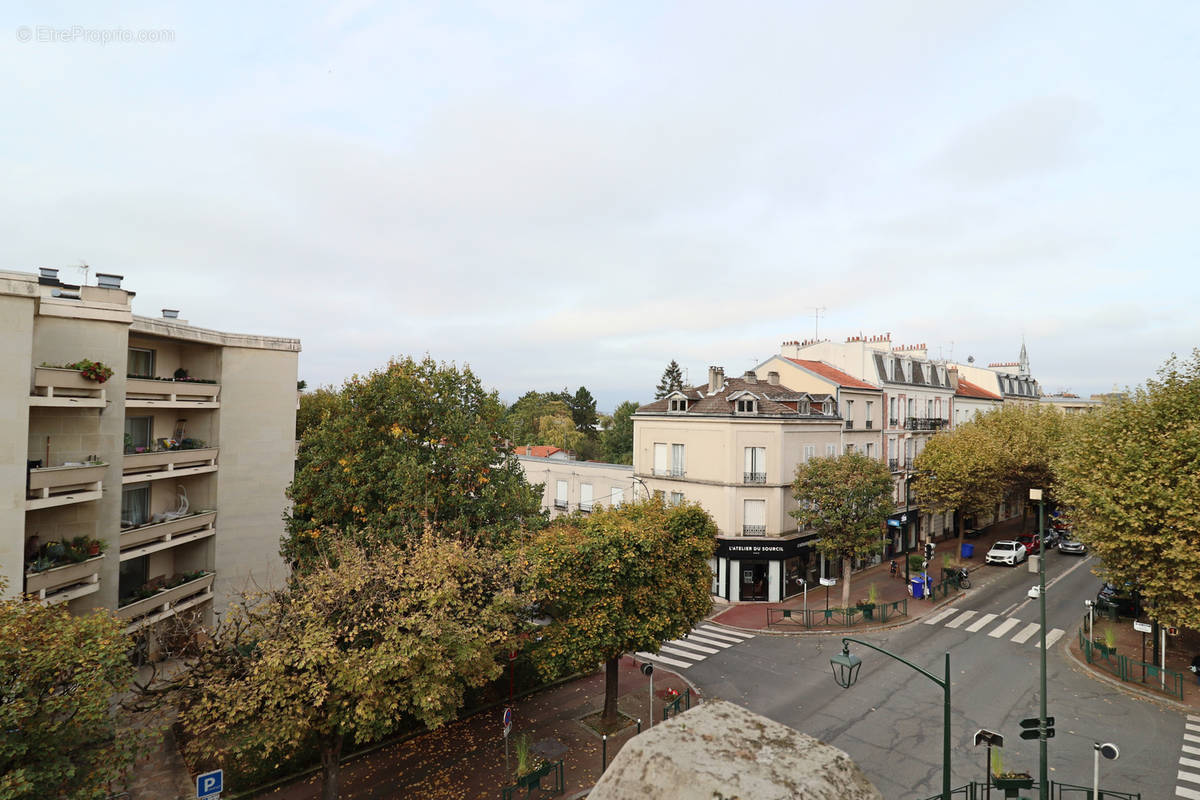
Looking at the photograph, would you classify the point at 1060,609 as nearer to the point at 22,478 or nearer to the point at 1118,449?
the point at 1118,449

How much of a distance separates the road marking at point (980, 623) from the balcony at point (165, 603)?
31943 mm

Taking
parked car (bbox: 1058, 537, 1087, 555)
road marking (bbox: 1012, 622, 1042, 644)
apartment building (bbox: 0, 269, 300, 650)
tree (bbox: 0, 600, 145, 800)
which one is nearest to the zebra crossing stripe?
road marking (bbox: 1012, 622, 1042, 644)

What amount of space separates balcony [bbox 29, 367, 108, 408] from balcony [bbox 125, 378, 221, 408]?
1742 mm

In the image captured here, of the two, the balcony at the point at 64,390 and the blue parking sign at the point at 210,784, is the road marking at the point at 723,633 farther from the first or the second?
the balcony at the point at 64,390

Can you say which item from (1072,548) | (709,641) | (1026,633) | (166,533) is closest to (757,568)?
(709,641)

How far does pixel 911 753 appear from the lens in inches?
675

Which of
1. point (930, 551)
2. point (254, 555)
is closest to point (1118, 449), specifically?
point (930, 551)

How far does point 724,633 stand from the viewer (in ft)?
91.7

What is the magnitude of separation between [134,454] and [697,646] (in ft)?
74.8

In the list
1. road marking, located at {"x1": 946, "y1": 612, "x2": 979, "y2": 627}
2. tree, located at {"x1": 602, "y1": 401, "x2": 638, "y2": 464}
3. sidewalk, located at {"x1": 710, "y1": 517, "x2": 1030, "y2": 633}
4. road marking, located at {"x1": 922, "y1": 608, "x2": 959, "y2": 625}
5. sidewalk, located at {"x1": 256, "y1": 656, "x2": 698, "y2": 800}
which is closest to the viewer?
sidewalk, located at {"x1": 256, "y1": 656, "x2": 698, "y2": 800}

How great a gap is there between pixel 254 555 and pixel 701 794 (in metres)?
26.6

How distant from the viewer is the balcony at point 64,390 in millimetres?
16766

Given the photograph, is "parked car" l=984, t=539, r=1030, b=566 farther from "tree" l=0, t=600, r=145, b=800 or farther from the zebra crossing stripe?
"tree" l=0, t=600, r=145, b=800

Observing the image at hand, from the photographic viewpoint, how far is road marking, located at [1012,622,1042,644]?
2614 cm
